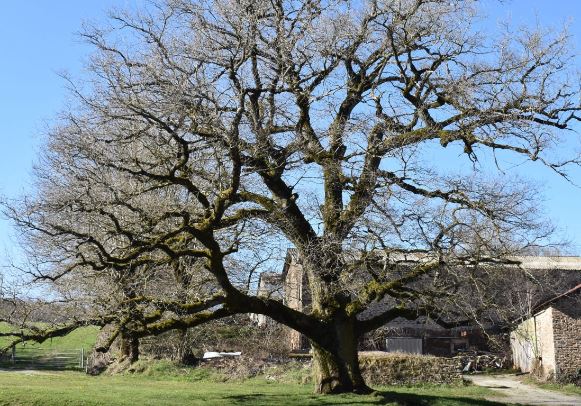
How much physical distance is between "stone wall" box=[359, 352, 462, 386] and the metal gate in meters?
11.9

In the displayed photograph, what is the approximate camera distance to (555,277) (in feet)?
130

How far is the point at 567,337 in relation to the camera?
31219mm

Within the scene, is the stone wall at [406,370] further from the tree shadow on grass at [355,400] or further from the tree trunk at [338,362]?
the tree trunk at [338,362]

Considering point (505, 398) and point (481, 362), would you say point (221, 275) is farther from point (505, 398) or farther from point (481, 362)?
point (481, 362)

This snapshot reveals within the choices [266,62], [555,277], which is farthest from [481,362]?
[266,62]

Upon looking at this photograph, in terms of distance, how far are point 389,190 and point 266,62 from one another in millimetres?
4272

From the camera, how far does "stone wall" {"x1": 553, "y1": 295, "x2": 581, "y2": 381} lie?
30.9 metres

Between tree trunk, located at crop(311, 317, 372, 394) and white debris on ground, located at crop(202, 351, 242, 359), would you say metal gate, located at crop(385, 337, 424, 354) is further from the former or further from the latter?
tree trunk, located at crop(311, 317, 372, 394)

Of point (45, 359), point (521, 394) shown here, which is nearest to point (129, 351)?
point (45, 359)

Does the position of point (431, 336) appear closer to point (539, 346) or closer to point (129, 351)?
point (539, 346)

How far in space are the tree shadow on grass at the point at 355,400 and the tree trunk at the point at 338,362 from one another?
499 millimetres

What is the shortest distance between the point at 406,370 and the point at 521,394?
415cm

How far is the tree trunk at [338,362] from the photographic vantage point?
1900 cm

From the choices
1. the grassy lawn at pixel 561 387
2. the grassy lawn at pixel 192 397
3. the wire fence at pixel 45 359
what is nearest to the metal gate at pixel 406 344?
the grassy lawn at pixel 561 387
